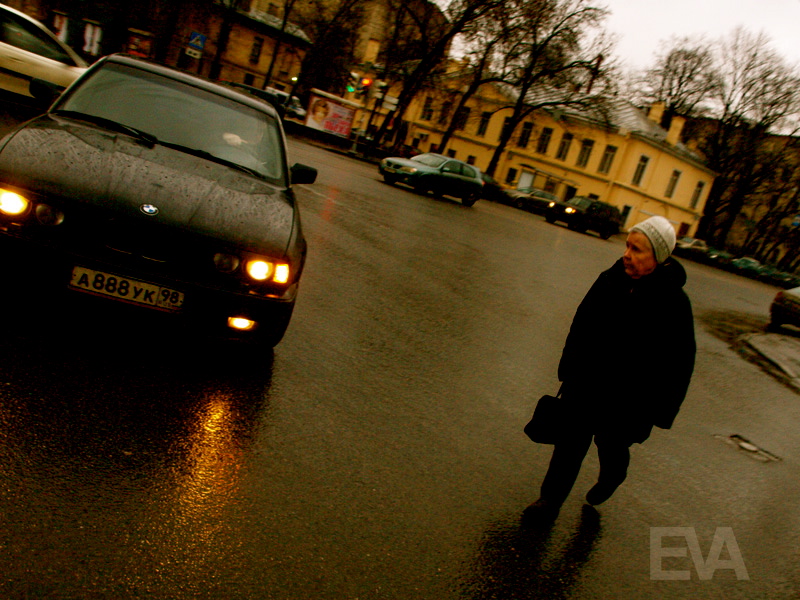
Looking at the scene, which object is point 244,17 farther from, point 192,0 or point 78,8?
point 78,8

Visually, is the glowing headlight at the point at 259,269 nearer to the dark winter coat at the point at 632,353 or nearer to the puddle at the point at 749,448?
the dark winter coat at the point at 632,353

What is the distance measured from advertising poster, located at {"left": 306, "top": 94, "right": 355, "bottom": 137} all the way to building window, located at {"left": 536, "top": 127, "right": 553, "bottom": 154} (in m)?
25.9

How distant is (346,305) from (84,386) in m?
3.42

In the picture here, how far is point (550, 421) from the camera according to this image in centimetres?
367

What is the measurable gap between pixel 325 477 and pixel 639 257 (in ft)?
6.35

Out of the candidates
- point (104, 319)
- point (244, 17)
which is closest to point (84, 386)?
point (104, 319)

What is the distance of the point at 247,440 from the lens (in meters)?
3.61

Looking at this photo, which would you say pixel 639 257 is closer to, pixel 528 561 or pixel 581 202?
pixel 528 561

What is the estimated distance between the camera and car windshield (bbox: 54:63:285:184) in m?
4.82

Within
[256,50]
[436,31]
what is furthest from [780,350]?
[256,50]

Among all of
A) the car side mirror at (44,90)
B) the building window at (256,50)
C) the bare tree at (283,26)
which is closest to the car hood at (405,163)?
the car side mirror at (44,90)

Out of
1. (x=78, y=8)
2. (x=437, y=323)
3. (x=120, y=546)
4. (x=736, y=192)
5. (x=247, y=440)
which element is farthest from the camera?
(x=736, y=192)

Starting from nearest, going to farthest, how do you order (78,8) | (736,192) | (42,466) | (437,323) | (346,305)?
(42,466)
(346,305)
(437,323)
(78,8)
(736,192)

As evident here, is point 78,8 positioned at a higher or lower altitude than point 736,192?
lower
